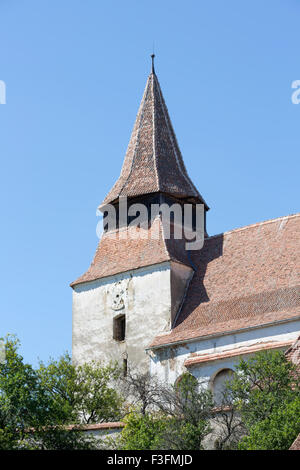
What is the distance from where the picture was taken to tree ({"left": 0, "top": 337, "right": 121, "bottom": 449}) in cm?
2492

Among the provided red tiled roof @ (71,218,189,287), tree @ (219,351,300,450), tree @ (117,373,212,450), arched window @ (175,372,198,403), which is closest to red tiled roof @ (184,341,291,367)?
arched window @ (175,372,198,403)

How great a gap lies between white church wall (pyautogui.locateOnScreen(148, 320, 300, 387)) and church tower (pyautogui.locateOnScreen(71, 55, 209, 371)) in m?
0.94

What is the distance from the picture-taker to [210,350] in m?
29.4

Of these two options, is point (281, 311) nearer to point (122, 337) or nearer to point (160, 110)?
point (122, 337)

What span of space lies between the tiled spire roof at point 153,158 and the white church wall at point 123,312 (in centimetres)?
369

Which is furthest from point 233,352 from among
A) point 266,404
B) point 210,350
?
point 266,404

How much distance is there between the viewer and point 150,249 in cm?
3353

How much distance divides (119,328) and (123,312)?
0.66 metres

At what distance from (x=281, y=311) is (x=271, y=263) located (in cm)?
296

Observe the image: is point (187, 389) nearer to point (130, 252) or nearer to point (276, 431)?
point (276, 431)

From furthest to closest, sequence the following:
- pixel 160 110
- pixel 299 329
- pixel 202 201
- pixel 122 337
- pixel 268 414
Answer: pixel 160 110 → pixel 202 201 → pixel 122 337 → pixel 299 329 → pixel 268 414
